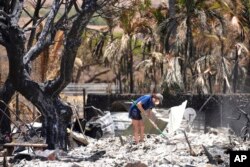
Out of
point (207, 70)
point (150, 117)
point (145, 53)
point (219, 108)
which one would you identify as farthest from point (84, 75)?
point (150, 117)

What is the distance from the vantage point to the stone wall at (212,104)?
22.4 meters

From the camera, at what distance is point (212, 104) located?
929 inches

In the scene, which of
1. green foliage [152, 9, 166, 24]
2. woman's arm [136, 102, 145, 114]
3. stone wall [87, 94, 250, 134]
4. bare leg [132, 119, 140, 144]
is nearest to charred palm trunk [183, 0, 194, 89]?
green foliage [152, 9, 166, 24]

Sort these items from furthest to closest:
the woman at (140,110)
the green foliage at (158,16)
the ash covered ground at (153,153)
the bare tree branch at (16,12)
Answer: the green foliage at (158,16) → the woman at (140,110) → the bare tree branch at (16,12) → the ash covered ground at (153,153)

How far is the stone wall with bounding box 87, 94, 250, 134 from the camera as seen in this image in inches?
881

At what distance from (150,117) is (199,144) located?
225 cm

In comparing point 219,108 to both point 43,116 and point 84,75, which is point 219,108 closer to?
point 43,116

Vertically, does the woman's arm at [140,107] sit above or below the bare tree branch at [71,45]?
below

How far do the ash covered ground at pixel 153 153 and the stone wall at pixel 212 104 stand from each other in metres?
3.54

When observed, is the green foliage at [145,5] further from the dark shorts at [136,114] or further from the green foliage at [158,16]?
the dark shorts at [136,114]

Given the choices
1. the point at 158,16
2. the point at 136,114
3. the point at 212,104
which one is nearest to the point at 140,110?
the point at 136,114

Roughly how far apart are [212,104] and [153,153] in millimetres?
7530

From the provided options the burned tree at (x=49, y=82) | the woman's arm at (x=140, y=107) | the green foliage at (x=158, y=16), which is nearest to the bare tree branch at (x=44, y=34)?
the burned tree at (x=49, y=82)

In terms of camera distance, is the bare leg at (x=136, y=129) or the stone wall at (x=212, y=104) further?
the stone wall at (x=212, y=104)
